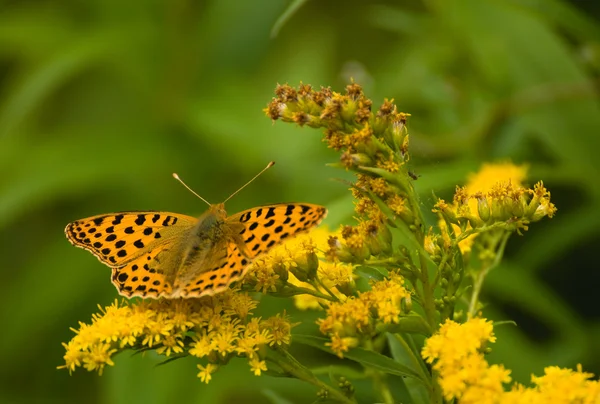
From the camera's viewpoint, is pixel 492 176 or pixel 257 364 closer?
pixel 257 364

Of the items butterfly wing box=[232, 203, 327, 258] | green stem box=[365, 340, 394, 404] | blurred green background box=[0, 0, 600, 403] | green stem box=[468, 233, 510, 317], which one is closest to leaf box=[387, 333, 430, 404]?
green stem box=[365, 340, 394, 404]

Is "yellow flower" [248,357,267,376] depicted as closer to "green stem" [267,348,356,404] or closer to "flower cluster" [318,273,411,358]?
"green stem" [267,348,356,404]

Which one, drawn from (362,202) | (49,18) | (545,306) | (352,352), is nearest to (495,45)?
(545,306)

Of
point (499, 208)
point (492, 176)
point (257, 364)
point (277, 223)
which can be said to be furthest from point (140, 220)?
point (492, 176)

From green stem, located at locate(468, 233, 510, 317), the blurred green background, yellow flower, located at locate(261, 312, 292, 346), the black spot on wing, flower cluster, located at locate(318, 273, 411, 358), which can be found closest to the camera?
flower cluster, located at locate(318, 273, 411, 358)

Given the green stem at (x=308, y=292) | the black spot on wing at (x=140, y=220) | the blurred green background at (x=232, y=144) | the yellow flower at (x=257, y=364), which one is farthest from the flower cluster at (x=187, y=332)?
the blurred green background at (x=232, y=144)

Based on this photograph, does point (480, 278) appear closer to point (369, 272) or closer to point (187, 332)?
point (369, 272)

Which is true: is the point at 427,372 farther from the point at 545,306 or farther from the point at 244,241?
the point at 545,306
